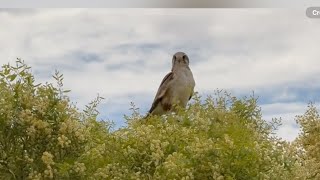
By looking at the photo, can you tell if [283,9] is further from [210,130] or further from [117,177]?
[117,177]

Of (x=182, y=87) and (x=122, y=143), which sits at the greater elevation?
(x=182, y=87)

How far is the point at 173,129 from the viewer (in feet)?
8.01

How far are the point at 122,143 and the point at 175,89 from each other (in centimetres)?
36

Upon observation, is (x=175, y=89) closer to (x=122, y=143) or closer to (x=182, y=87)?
(x=182, y=87)

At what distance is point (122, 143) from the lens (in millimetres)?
2471

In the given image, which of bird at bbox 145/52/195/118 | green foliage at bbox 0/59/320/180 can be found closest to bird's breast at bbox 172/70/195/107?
bird at bbox 145/52/195/118

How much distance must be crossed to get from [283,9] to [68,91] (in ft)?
2.33

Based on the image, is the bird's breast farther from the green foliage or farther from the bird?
the green foliage

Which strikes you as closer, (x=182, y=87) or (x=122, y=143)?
(x=122, y=143)

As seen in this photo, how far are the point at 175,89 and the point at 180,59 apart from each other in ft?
0.38

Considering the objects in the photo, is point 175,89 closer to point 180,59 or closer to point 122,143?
point 180,59

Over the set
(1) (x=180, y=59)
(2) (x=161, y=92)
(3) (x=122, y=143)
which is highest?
(1) (x=180, y=59)

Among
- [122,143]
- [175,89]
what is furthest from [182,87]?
[122,143]

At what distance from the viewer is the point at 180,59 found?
8.80 ft
